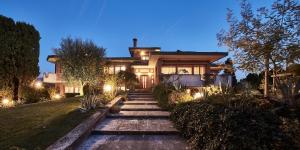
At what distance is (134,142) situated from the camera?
20.9ft

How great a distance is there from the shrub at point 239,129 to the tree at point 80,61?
15.2 meters

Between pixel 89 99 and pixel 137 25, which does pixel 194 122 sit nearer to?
pixel 89 99

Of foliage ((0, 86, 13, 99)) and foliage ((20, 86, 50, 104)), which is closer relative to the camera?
foliage ((0, 86, 13, 99))

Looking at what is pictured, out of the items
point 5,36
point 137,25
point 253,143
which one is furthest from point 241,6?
point 137,25

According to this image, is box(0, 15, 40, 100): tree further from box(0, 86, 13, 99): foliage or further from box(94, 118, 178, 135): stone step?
box(94, 118, 178, 135): stone step

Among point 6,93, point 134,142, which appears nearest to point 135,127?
point 134,142

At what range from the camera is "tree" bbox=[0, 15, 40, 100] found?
601 inches

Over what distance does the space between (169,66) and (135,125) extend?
15863 mm

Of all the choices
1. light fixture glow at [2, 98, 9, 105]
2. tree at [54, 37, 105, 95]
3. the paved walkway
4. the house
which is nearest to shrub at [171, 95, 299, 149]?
the paved walkway

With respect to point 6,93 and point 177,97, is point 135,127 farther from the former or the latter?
point 6,93

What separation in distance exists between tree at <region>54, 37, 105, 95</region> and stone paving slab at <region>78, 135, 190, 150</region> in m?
13.6

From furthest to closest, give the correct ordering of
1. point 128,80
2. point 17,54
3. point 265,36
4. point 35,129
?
point 128,80 → point 17,54 → point 35,129 → point 265,36

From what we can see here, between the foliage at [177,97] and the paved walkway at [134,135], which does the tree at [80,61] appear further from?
the paved walkway at [134,135]

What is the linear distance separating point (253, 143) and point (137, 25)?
491 feet
